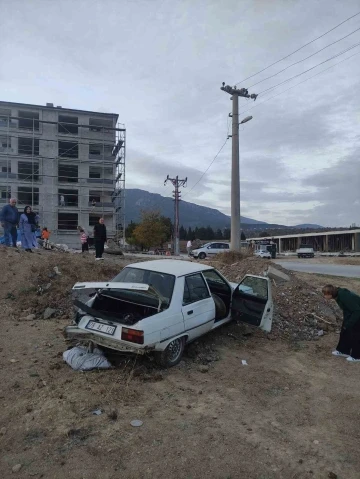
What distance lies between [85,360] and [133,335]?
91cm

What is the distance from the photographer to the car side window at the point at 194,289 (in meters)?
5.65

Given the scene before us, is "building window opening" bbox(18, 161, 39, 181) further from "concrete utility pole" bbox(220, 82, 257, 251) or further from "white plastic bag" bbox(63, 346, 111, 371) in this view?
"white plastic bag" bbox(63, 346, 111, 371)

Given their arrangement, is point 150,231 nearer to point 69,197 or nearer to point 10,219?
point 69,197

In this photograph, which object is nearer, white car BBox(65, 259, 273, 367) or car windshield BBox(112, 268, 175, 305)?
white car BBox(65, 259, 273, 367)

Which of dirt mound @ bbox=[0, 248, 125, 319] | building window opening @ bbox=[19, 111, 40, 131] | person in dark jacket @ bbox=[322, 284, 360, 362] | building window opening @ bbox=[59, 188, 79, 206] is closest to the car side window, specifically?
person in dark jacket @ bbox=[322, 284, 360, 362]

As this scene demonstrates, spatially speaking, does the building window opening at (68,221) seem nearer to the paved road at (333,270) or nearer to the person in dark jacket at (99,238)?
the paved road at (333,270)

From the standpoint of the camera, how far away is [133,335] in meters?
4.65

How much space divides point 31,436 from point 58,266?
6.91 meters

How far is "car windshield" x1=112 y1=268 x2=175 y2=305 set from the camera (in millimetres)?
5490

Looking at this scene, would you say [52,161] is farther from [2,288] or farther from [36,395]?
[36,395]

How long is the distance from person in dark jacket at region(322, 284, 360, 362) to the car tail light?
3.13m

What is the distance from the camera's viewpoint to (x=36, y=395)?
4234mm

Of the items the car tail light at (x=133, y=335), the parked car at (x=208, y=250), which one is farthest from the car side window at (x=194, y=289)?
the parked car at (x=208, y=250)

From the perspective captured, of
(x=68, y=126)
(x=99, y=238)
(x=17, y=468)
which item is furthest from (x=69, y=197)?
(x=17, y=468)
